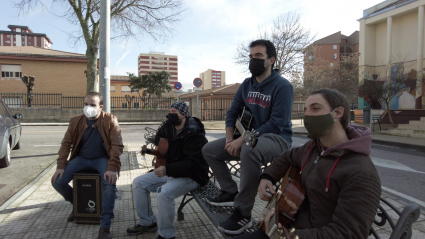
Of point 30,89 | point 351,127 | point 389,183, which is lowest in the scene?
point 389,183

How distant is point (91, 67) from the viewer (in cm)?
886

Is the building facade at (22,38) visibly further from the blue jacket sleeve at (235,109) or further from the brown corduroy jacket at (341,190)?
the brown corduroy jacket at (341,190)

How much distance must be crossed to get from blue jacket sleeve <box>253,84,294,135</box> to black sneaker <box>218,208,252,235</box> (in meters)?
0.76

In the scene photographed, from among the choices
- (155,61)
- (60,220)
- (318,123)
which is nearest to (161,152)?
(60,220)

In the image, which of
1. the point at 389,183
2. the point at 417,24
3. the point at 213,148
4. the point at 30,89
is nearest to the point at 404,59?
the point at 417,24

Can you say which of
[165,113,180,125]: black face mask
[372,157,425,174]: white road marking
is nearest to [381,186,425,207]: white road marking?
[372,157,425,174]: white road marking

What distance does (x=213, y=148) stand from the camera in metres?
2.95

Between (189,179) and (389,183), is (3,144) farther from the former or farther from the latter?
(389,183)

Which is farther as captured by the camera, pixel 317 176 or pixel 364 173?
pixel 317 176

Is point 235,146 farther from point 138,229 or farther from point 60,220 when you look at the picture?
point 60,220

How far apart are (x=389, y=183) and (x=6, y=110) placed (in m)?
9.30

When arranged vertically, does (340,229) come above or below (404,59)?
below

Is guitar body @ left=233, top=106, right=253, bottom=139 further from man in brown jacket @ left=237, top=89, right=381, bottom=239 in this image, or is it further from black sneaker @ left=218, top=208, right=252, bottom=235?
man in brown jacket @ left=237, top=89, right=381, bottom=239

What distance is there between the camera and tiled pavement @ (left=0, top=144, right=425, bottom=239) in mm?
3270
